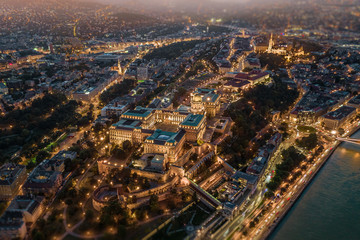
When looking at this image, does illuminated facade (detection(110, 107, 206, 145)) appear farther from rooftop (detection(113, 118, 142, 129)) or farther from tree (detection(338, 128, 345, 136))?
tree (detection(338, 128, 345, 136))

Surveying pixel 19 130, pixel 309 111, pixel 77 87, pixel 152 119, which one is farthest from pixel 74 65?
pixel 309 111

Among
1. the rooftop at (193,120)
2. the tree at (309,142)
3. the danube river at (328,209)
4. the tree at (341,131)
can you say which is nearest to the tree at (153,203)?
the danube river at (328,209)

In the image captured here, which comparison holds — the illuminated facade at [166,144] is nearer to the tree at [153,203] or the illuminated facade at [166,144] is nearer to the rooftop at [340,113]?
the tree at [153,203]

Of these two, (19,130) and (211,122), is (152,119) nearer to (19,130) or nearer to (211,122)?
(211,122)

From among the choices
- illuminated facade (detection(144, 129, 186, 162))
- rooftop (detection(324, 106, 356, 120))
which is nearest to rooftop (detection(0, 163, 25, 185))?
illuminated facade (detection(144, 129, 186, 162))

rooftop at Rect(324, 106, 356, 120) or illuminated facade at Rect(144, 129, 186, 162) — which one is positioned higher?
illuminated facade at Rect(144, 129, 186, 162)

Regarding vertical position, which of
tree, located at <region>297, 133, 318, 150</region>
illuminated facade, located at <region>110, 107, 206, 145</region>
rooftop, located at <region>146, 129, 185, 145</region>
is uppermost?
rooftop, located at <region>146, 129, 185, 145</region>

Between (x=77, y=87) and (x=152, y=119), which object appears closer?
(x=152, y=119)

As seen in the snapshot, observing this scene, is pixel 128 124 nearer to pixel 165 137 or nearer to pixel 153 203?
pixel 165 137
